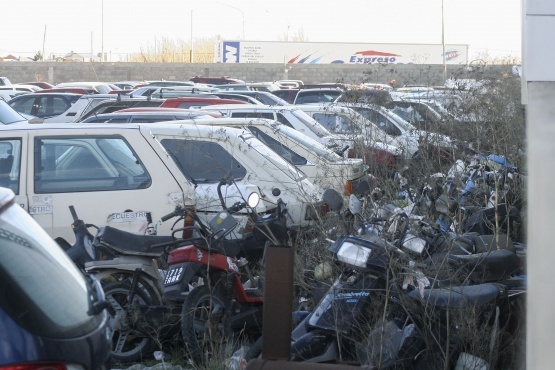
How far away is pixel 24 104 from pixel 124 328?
1749 centimetres

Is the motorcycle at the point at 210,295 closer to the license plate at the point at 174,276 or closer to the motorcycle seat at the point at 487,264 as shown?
the license plate at the point at 174,276

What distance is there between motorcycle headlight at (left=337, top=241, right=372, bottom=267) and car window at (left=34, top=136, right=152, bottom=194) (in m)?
2.80

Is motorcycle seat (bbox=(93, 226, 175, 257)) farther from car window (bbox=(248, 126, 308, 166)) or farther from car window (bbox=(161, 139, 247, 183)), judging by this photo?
car window (bbox=(248, 126, 308, 166))

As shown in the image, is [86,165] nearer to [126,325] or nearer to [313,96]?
[126,325]

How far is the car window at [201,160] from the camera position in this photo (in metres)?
7.59

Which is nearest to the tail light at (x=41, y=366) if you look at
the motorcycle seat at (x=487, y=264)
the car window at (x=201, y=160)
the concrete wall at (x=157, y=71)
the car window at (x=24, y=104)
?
the motorcycle seat at (x=487, y=264)

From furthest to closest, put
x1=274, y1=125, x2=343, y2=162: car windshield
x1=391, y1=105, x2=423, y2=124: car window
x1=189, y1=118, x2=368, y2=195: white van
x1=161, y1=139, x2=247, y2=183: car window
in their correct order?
1. x1=391, y1=105, x2=423, y2=124: car window
2. x1=274, y1=125, x2=343, y2=162: car windshield
3. x1=189, y1=118, x2=368, y2=195: white van
4. x1=161, y1=139, x2=247, y2=183: car window

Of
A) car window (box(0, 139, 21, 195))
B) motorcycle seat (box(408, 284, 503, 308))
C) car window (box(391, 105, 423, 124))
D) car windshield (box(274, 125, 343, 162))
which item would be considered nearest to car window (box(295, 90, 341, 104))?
car window (box(391, 105, 423, 124))

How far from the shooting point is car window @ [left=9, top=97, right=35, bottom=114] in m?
21.6

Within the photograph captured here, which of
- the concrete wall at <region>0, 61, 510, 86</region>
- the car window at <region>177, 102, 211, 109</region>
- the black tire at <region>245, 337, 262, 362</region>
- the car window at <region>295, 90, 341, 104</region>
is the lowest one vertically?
the black tire at <region>245, 337, 262, 362</region>

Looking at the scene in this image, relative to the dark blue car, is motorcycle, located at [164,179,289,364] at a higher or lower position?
lower

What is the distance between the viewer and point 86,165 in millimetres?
7164

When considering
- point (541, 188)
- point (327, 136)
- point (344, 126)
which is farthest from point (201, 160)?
point (541, 188)

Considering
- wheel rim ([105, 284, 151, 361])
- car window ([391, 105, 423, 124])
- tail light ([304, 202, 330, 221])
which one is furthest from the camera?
car window ([391, 105, 423, 124])
